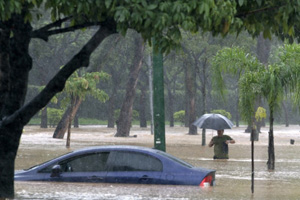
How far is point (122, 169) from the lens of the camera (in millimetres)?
13555

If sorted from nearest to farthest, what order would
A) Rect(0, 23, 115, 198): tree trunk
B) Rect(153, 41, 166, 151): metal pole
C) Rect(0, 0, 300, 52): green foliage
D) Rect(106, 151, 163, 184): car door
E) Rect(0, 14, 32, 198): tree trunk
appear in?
Rect(0, 0, 300, 52): green foliage → Rect(0, 23, 115, 198): tree trunk → Rect(0, 14, 32, 198): tree trunk → Rect(106, 151, 163, 184): car door → Rect(153, 41, 166, 151): metal pole

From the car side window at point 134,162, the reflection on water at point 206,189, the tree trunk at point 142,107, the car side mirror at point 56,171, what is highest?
the tree trunk at point 142,107

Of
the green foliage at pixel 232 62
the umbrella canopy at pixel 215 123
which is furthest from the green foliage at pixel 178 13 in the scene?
the umbrella canopy at pixel 215 123

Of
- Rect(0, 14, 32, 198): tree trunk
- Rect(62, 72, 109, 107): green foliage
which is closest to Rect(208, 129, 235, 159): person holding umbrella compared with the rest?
Rect(62, 72, 109, 107): green foliage

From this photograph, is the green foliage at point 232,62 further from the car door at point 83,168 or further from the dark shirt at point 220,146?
the car door at point 83,168

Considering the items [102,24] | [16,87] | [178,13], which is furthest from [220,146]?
[178,13]

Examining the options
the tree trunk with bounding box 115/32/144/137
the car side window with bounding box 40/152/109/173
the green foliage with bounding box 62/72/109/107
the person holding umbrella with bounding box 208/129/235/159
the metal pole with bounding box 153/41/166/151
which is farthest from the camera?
the tree trunk with bounding box 115/32/144/137

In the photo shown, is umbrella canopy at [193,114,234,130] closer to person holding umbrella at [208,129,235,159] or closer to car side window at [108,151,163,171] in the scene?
person holding umbrella at [208,129,235,159]

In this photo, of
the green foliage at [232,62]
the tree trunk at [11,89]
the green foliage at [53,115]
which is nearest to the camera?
the tree trunk at [11,89]

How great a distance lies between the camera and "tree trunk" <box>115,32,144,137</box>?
46.2 m

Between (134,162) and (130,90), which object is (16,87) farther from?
(130,90)

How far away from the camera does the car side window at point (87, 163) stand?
1362 centimetres

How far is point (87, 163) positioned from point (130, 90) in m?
33.1

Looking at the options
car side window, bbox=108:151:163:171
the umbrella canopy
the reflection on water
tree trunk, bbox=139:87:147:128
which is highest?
tree trunk, bbox=139:87:147:128
